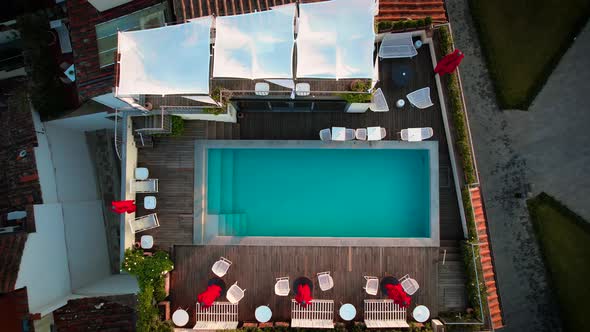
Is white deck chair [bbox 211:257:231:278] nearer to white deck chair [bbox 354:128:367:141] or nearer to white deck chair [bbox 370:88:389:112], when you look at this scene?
white deck chair [bbox 354:128:367:141]

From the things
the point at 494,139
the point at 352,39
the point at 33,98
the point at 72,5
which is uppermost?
the point at 72,5

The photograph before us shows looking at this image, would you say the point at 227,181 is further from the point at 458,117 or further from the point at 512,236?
the point at 512,236

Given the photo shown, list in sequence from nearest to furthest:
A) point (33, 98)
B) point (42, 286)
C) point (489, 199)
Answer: point (42, 286), point (33, 98), point (489, 199)

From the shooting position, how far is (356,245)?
500 inches

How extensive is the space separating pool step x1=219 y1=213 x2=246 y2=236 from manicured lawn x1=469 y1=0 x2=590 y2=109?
1267cm

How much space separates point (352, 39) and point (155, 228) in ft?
32.4

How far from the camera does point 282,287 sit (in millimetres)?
12523

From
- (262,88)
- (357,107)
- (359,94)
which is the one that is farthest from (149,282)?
(359,94)

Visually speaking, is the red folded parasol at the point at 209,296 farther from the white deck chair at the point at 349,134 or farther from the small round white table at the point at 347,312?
the white deck chair at the point at 349,134

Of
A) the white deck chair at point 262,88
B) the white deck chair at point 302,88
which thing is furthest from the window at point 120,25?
the white deck chair at point 302,88

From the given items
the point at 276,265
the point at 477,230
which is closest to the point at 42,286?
the point at 276,265

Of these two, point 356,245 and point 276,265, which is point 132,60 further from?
point 356,245

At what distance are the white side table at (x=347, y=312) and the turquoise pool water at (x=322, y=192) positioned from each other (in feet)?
9.14

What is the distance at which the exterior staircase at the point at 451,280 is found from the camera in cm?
1256
